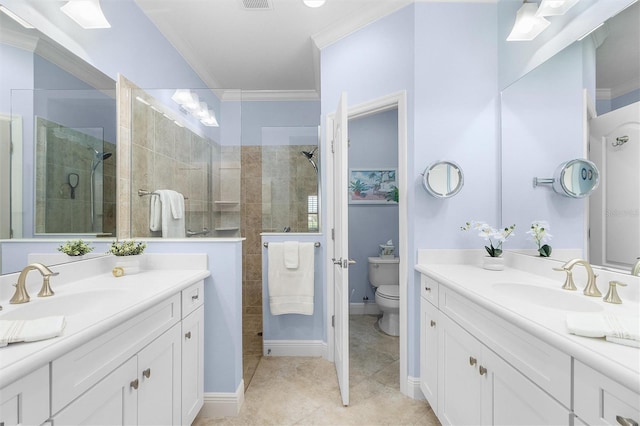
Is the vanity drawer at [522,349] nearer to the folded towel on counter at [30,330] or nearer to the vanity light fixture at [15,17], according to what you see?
the folded towel on counter at [30,330]

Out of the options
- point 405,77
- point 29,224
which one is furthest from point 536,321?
point 29,224

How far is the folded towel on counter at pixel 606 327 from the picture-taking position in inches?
26.9

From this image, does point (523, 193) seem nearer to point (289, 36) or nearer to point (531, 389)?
point (531, 389)

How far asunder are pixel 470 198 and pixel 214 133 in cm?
200

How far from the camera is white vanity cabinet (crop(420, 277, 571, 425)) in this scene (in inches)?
31.7

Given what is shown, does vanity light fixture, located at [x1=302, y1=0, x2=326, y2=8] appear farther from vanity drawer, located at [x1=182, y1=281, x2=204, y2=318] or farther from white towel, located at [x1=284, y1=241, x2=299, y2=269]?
vanity drawer, located at [x1=182, y1=281, x2=204, y2=318]

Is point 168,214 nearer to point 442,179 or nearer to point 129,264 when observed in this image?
point 129,264

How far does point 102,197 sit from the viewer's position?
159cm

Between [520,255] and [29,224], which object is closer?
[29,224]

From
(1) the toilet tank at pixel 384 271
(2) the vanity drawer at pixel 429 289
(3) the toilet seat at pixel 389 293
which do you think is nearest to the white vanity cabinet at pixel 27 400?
(2) the vanity drawer at pixel 429 289

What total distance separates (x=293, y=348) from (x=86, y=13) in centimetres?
272

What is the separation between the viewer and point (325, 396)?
1868 mm

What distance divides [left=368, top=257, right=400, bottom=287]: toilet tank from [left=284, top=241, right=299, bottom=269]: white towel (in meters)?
1.25

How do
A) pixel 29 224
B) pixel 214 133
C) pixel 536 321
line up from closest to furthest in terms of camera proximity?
pixel 536 321 < pixel 29 224 < pixel 214 133
